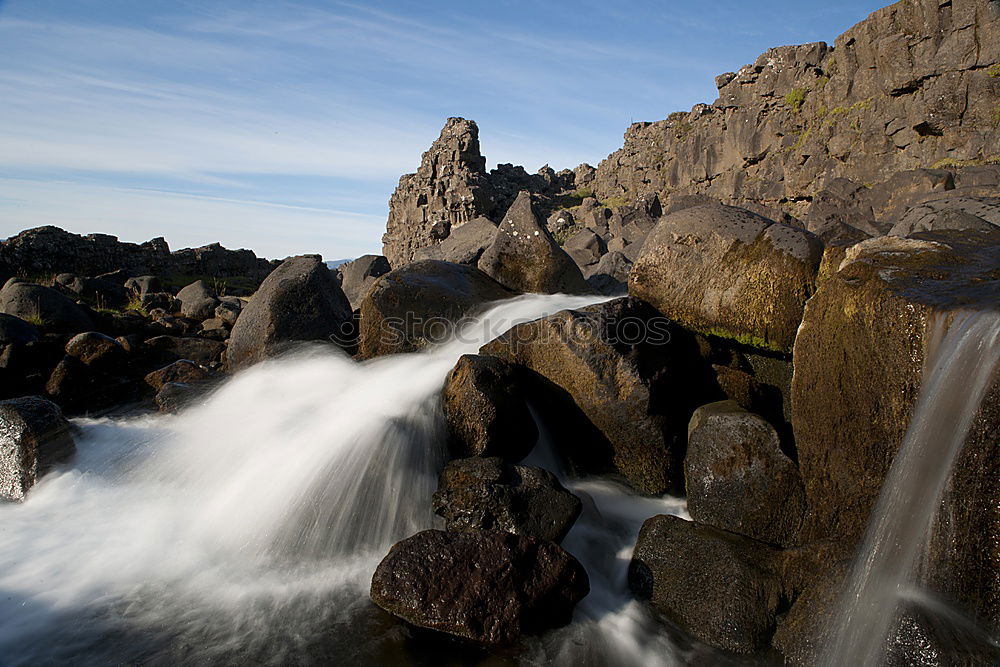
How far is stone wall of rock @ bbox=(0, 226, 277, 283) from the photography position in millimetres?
23812

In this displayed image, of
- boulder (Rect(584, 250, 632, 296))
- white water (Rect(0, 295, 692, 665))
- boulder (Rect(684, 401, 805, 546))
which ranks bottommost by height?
white water (Rect(0, 295, 692, 665))

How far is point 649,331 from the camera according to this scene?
7.26 meters

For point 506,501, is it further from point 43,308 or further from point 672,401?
point 43,308

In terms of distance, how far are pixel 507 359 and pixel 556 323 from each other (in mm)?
920

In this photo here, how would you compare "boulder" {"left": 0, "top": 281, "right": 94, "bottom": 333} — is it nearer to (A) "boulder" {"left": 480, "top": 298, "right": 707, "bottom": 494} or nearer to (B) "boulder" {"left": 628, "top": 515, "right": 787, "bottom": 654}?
(A) "boulder" {"left": 480, "top": 298, "right": 707, "bottom": 494}

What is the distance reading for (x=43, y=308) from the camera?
45.2 feet

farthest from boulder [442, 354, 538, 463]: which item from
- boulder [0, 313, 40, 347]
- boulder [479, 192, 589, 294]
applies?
boulder [0, 313, 40, 347]

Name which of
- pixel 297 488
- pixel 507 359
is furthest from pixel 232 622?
pixel 507 359

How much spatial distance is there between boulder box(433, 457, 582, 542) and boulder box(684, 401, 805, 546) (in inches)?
50.9

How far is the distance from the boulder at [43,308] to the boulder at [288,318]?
239 inches

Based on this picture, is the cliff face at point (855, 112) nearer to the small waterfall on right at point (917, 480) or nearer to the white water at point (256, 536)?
the small waterfall on right at point (917, 480)

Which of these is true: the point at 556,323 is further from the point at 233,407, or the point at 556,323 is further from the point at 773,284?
the point at 233,407

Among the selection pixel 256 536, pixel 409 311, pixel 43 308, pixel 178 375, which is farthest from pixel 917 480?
pixel 43 308

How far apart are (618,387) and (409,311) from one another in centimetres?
410
